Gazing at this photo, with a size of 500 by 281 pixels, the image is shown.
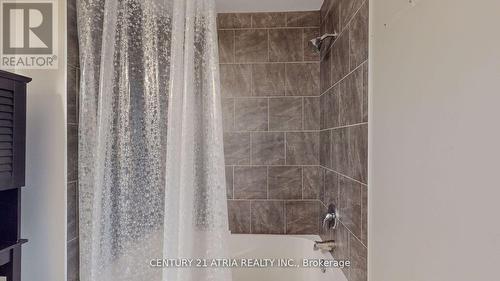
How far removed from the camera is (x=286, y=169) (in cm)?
242

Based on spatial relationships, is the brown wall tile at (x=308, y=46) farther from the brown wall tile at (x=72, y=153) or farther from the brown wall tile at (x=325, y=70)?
the brown wall tile at (x=72, y=153)

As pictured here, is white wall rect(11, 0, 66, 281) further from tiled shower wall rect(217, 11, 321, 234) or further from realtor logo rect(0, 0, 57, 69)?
tiled shower wall rect(217, 11, 321, 234)

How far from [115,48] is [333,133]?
4.44 feet

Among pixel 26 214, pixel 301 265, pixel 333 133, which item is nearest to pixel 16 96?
pixel 26 214

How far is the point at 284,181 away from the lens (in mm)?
2422

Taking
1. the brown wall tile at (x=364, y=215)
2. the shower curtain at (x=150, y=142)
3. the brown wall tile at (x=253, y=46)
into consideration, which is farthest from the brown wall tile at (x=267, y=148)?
the shower curtain at (x=150, y=142)

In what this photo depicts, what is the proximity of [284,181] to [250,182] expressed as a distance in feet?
0.90

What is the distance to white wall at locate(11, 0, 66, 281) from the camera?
1.14 m

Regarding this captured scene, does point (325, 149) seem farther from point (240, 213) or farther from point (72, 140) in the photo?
point (72, 140)

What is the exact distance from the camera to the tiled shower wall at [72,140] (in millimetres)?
1154

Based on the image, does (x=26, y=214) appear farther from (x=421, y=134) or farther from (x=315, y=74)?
(x=315, y=74)

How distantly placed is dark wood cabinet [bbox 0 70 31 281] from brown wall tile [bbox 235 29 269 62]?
5.32 feet

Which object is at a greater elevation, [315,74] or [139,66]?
[315,74]

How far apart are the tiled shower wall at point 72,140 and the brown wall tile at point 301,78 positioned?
1578 millimetres
